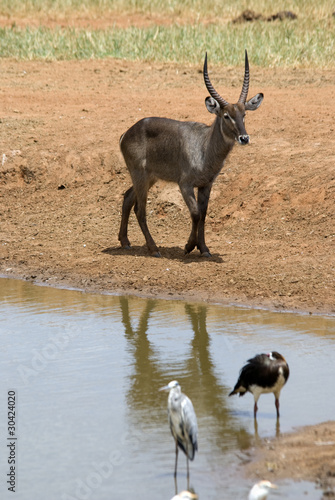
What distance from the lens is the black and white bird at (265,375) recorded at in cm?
570

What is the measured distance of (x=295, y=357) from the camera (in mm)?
7066

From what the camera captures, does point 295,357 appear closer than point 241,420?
No

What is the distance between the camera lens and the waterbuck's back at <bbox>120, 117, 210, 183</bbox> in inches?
394

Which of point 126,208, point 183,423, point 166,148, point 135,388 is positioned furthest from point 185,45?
point 183,423

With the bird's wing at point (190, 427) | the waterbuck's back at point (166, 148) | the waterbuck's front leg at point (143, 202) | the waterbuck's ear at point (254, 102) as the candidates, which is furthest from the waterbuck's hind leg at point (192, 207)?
the bird's wing at point (190, 427)

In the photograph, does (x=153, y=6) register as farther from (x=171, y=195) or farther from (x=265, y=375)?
(x=265, y=375)

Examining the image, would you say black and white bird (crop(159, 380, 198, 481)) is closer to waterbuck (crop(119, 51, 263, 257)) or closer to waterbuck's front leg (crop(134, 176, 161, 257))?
waterbuck (crop(119, 51, 263, 257))

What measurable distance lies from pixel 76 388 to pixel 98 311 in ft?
7.33

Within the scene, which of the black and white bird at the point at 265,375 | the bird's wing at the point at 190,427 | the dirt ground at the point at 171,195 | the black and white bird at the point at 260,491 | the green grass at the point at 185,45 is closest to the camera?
the black and white bird at the point at 260,491

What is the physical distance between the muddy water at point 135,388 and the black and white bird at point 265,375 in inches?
11.1

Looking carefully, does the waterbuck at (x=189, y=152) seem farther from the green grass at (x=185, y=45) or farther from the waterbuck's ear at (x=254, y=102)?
the green grass at (x=185, y=45)

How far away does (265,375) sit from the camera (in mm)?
5695

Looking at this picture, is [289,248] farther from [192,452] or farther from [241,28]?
[241,28]

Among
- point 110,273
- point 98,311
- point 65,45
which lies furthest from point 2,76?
point 98,311
